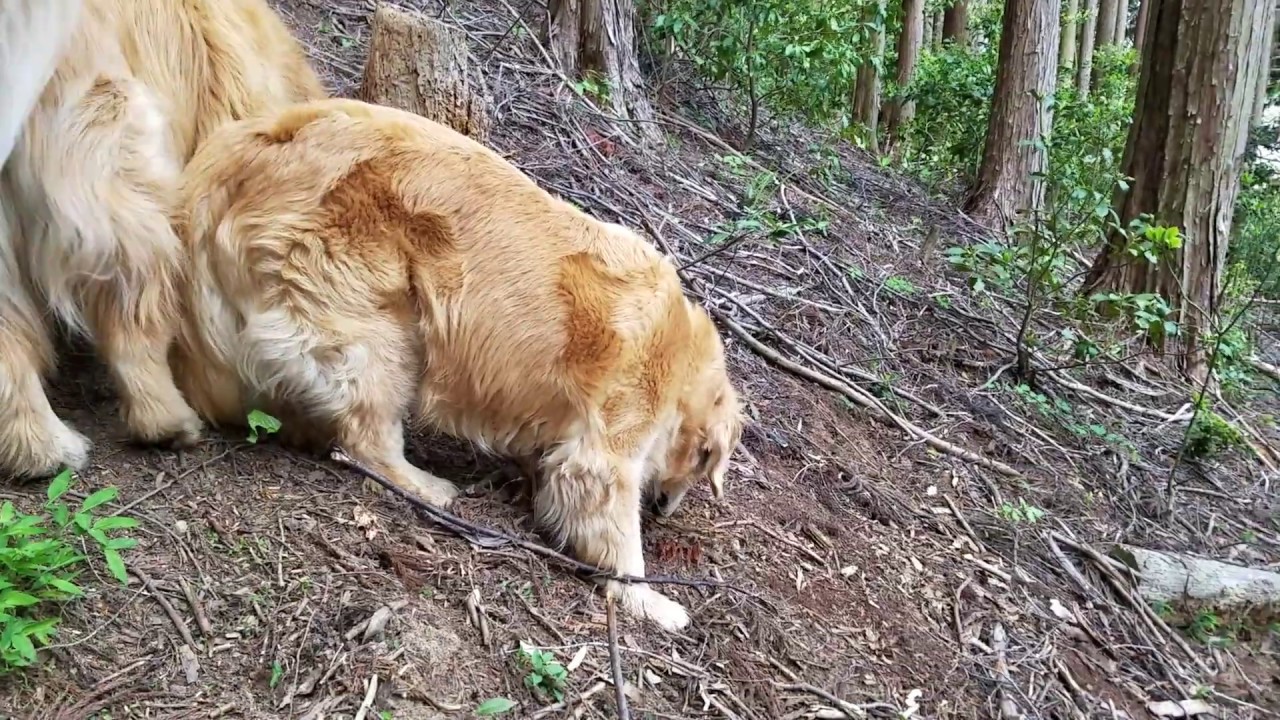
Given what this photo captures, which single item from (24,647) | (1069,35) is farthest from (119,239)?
(1069,35)

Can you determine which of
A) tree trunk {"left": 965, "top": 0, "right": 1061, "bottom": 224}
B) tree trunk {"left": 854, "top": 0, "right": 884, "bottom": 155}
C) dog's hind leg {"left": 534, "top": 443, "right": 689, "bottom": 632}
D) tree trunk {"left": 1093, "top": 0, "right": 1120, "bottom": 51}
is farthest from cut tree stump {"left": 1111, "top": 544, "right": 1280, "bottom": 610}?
tree trunk {"left": 1093, "top": 0, "right": 1120, "bottom": 51}

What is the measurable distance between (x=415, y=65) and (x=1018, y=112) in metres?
6.90

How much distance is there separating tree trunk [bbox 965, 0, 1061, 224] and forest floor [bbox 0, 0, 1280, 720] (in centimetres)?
298

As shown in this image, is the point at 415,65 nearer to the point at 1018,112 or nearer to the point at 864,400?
the point at 864,400

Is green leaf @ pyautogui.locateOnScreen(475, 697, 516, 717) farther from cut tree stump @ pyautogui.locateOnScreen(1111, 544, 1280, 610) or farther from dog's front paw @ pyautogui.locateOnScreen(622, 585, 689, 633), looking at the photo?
cut tree stump @ pyautogui.locateOnScreen(1111, 544, 1280, 610)

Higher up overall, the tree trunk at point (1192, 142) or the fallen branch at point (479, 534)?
the tree trunk at point (1192, 142)

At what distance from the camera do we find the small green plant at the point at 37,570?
186 cm

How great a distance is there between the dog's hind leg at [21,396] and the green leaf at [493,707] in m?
1.51

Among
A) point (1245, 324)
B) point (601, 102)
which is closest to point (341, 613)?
point (601, 102)

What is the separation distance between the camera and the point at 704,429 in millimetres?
3213

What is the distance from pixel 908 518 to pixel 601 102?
4.05m

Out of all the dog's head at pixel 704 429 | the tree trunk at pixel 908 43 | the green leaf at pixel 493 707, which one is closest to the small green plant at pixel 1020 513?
the dog's head at pixel 704 429

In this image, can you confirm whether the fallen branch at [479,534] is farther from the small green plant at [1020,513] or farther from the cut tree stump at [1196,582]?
the cut tree stump at [1196,582]

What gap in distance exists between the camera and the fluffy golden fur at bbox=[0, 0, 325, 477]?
2.50 metres
